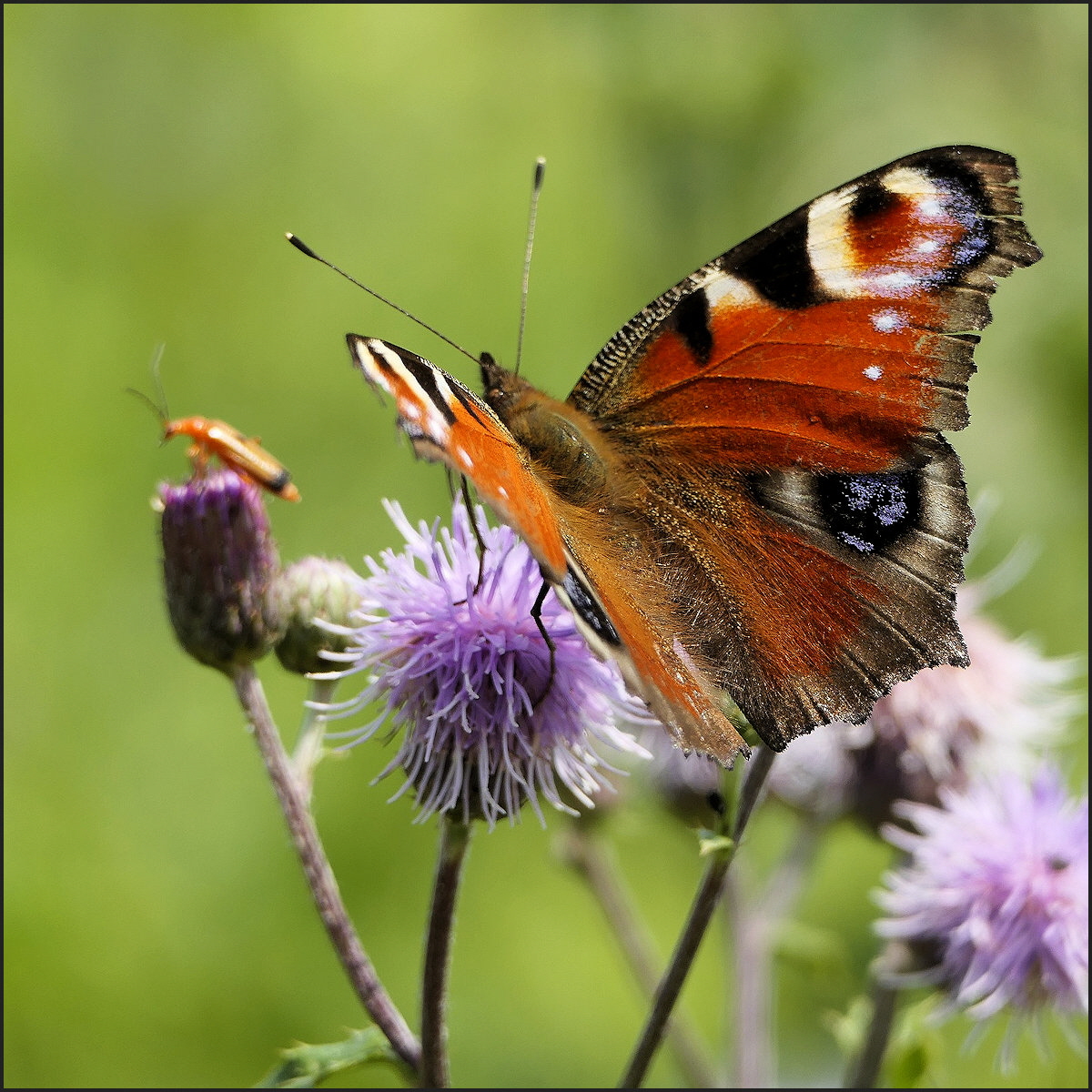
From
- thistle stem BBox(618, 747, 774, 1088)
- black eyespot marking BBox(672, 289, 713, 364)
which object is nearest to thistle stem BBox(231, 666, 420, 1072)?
thistle stem BBox(618, 747, 774, 1088)

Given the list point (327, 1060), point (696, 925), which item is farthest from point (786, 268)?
point (327, 1060)

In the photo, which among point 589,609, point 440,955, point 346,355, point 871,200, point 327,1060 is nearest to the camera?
point 589,609

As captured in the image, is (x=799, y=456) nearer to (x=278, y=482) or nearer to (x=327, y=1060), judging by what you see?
(x=278, y=482)

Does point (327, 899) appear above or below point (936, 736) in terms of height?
below

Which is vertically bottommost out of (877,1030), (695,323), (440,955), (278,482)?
(877,1030)

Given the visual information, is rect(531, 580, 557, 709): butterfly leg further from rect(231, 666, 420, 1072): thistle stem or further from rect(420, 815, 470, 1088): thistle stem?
rect(231, 666, 420, 1072): thistle stem

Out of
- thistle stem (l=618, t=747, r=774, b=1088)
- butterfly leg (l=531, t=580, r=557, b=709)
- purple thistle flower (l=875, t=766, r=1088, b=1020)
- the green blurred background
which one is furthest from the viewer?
the green blurred background

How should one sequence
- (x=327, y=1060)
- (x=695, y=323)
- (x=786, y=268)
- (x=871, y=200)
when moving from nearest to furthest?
(x=327, y=1060)
(x=871, y=200)
(x=786, y=268)
(x=695, y=323)
